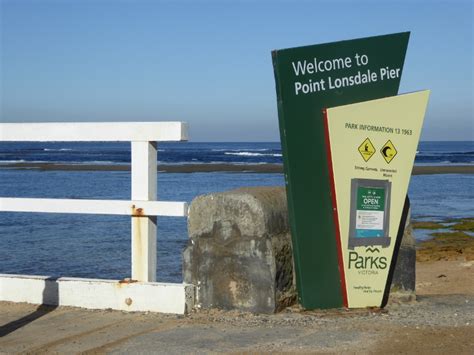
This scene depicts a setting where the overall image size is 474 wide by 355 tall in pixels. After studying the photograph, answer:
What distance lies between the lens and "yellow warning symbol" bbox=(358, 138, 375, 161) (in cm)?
694

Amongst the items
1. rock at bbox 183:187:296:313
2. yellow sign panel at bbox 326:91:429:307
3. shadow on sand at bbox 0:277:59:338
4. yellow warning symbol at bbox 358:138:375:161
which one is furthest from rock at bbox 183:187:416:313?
shadow on sand at bbox 0:277:59:338

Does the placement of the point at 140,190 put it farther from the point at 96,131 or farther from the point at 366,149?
the point at 366,149

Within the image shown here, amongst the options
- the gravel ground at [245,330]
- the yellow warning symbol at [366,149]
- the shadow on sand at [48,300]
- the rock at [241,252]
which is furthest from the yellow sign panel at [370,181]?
the shadow on sand at [48,300]

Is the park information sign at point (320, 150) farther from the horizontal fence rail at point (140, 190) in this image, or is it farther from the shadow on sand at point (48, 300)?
the shadow on sand at point (48, 300)

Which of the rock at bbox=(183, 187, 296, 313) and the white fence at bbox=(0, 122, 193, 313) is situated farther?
the white fence at bbox=(0, 122, 193, 313)

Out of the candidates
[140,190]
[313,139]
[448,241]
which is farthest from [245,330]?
[448,241]

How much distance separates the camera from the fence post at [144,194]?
693cm

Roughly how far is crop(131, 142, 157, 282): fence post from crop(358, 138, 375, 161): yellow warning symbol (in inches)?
69.2

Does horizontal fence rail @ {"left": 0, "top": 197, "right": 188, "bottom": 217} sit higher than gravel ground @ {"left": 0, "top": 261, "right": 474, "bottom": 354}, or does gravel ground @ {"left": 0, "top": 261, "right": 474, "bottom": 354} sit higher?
horizontal fence rail @ {"left": 0, "top": 197, "right": 188, "bottom": 217}

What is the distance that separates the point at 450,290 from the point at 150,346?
5353mm

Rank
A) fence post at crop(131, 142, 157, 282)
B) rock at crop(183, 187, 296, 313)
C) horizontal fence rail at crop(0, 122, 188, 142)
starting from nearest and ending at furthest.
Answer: rock at crop(183, 187, 296, 313)
horizontal fence rail at crop(0, 122, 188, 142)
fence post at crop(131, 142, 157, 282)

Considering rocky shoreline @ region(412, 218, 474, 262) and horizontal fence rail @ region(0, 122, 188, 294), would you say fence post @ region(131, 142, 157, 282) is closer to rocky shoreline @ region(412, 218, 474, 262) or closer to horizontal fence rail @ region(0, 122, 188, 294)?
A: horizontal fence rail @ region(0, 122, 188, 294)

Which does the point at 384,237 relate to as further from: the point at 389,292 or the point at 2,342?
the point at 2,342

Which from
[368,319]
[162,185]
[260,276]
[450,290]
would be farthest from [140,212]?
[162,185]
